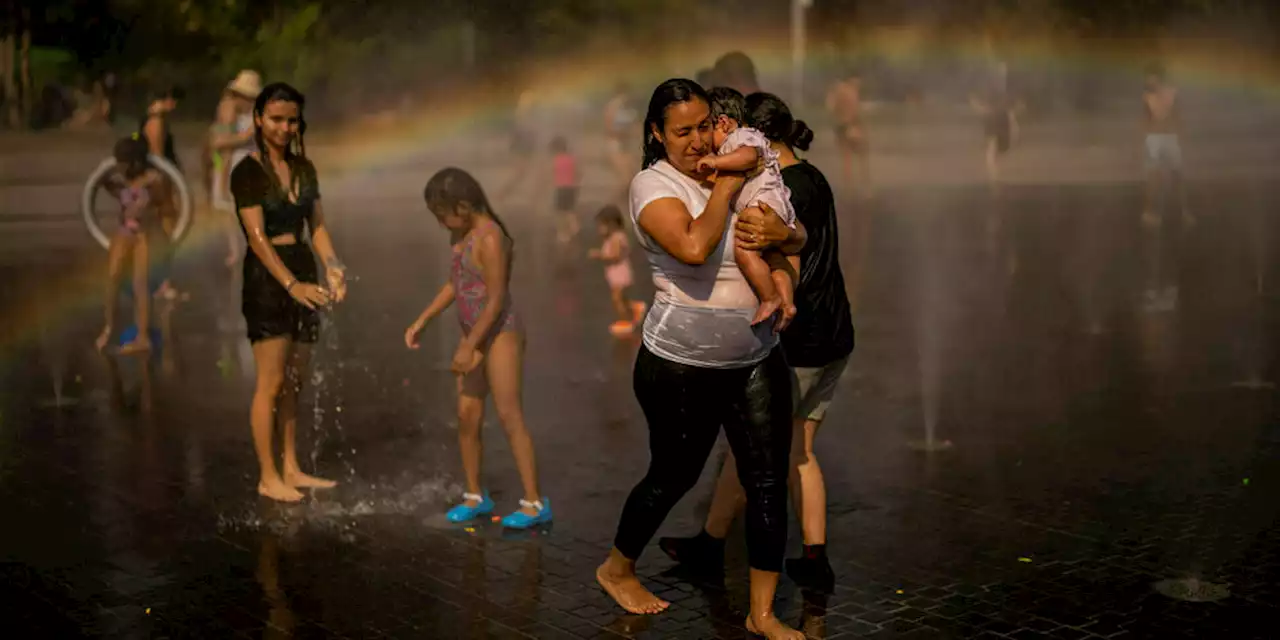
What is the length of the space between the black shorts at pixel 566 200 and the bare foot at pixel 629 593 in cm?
1377

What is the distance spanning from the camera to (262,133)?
779 centimetres

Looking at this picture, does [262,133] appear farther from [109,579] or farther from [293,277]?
[109,579]

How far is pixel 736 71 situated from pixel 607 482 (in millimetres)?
3308

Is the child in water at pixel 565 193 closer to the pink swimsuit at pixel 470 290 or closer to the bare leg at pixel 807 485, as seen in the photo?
the pink swimsuit at pixel 470 290

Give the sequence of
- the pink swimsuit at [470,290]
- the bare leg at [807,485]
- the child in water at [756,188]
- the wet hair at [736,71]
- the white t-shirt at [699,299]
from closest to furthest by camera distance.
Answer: the child in water at [756,188] → the white t-shirt at [699,299] → the bare leg at [807,485] → the pink swimsuit at [470,290] → the wet hair at [736,71]

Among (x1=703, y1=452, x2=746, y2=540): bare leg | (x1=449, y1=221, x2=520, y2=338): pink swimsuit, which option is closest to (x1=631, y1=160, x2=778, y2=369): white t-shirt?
(x1=703, y1=452, x2=746, y2=540): bare leg

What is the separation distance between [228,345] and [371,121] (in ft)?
102

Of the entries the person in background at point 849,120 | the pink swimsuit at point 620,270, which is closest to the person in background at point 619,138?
the person in background at point 849,120

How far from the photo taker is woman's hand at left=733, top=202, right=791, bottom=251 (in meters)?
5.45

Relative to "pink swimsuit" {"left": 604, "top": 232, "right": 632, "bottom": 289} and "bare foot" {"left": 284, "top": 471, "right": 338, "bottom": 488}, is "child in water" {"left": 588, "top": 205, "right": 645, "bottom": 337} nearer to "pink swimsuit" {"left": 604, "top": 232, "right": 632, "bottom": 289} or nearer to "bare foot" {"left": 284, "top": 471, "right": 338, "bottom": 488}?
"pink swimsuit" {"left": 604, "top": 232, "right": 632, "bottom": 289}

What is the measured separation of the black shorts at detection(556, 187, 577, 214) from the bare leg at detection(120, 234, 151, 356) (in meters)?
7.63

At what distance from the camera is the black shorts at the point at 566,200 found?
2003 centimetres

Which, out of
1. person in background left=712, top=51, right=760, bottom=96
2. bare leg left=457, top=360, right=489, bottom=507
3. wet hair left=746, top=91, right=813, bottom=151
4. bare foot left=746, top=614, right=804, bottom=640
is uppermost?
person in background left=712, top=51, right=760, bottom=96

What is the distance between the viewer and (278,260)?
25.4ft
